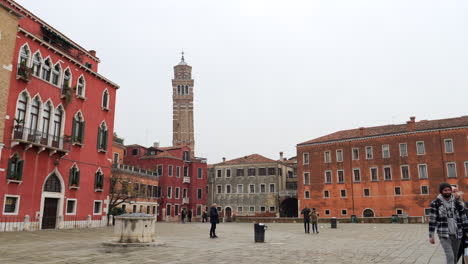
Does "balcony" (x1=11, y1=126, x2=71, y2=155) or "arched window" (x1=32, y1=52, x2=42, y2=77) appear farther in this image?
"arched window" (x1=32, y1=52, x2=42, y2=77)

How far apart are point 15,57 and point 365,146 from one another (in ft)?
128

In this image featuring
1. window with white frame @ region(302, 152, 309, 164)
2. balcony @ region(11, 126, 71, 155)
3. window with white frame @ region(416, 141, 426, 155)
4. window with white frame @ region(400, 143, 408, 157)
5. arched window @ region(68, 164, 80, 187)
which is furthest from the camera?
window with white frame @ region(302, 152, 309, 164)

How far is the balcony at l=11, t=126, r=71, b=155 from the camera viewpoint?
66.4ft

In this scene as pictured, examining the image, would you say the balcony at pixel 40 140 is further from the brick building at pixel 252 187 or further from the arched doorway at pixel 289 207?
the arched doorway at pixel 289 207

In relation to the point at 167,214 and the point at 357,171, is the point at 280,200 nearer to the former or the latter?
the point at 357,171

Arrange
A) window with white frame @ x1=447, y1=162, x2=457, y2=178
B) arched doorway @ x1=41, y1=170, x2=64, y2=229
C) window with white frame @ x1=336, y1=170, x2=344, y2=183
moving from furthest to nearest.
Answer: window with white frame @ x1=336, y1=170, x2=344, y2=183
window with white frame @ x1=447, y1=162, x2=457, y2=178
arched doorway @ x1=41, y1=170, x2=64, y2=229

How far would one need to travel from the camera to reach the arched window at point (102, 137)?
2722 centimetres

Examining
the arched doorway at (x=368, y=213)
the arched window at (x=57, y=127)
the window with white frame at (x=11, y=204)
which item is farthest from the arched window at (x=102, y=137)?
the arched doorway at (x=368, y=213)

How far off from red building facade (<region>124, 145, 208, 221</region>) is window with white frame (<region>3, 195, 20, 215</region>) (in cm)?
2788

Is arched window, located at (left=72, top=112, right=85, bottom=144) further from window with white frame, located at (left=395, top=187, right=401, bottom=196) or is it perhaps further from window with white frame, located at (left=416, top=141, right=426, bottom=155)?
window with white frame, located at (left=416, top=141, right=426, bottom=155)

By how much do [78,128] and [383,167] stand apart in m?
34.9

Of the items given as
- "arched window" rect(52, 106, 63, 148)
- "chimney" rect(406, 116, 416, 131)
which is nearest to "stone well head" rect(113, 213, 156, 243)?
"arched window" rect(52, 106, 63, 148)

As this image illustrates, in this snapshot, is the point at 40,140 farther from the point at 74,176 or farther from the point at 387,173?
the point at 387,173

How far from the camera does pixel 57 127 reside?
23.5m
